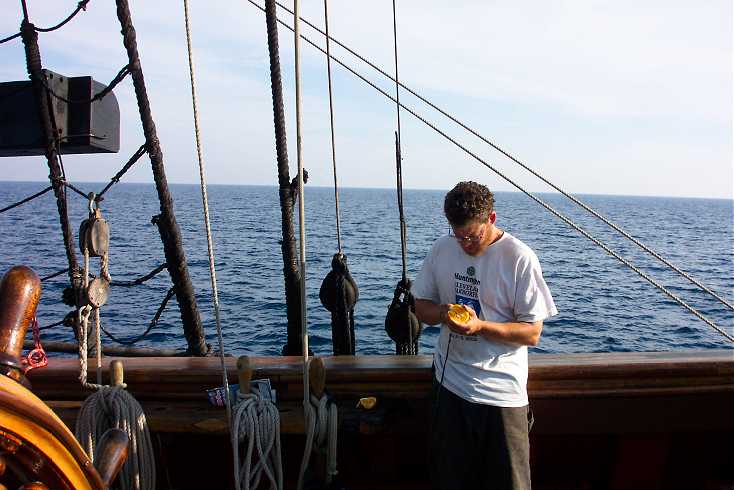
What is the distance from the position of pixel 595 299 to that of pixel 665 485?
12.1m

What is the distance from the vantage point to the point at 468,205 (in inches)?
73.7

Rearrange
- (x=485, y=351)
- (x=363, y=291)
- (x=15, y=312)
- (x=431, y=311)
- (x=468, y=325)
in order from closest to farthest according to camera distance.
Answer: (x=15, y=312)
(x=468, y=325)
(x=485, y=351)
(x=431, y=311)
(x=363, y=291)

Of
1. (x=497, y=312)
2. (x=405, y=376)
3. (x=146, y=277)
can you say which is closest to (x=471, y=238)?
(x=497, y=312)

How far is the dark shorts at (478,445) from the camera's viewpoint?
1908 millimetres

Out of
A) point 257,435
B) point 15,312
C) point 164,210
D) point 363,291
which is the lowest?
point 363,291

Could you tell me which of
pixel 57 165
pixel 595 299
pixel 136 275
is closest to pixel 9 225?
pixel 136 275

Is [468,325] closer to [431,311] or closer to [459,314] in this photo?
[459,314]

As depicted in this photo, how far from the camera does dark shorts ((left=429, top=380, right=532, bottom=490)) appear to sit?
191cm

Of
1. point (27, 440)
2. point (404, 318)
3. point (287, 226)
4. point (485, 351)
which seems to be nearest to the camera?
point (27, 440)

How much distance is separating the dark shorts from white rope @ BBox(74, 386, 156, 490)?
967 millimetres

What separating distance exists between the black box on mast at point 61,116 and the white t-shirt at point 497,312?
79.1 inches

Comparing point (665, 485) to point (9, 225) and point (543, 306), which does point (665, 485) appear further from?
point (9, 225)

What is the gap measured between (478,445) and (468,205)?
762 mm

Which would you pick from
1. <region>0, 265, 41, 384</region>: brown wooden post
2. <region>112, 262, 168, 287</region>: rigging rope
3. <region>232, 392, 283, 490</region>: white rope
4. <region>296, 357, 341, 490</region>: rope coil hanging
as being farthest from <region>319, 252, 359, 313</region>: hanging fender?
<region>0, 265, 41, 384</region>: brown wooden post
